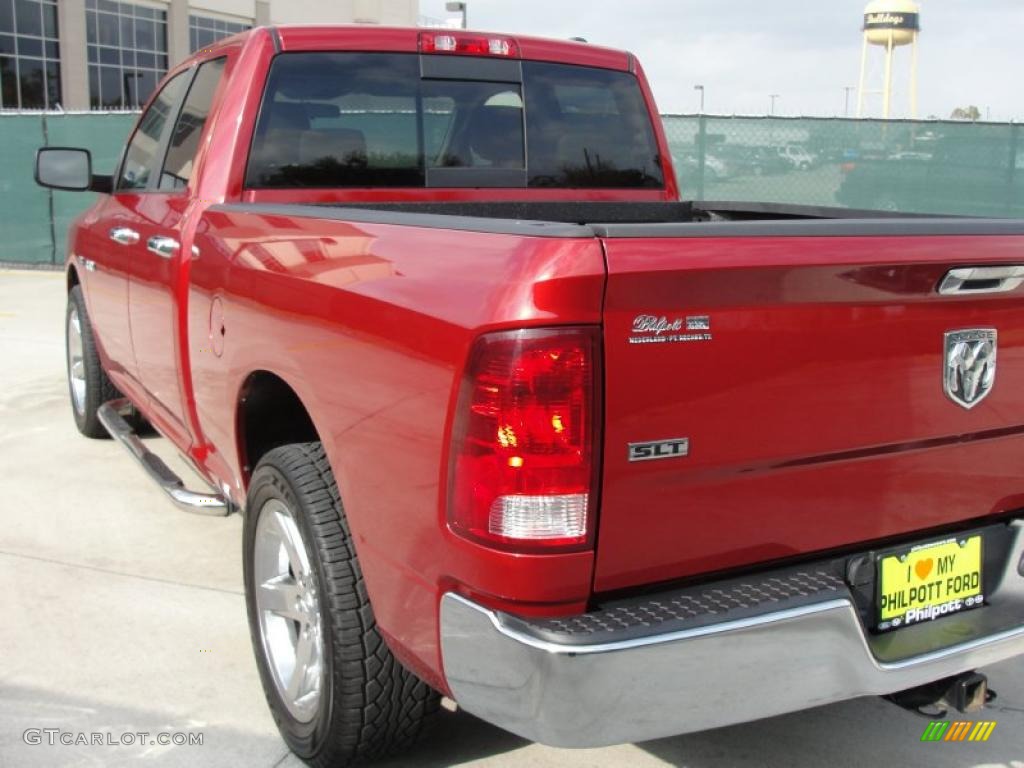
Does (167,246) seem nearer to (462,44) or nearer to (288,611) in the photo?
(462,44)

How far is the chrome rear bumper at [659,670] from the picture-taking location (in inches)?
79.6

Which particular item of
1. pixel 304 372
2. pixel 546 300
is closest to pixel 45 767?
pixel 304 372

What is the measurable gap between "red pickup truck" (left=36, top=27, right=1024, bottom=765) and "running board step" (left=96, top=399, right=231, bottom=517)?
0.51 meters

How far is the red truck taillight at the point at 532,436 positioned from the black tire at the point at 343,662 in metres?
0.64

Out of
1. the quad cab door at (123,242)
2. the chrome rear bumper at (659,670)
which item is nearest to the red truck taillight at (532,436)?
the chrome rear bumper at (659,670)

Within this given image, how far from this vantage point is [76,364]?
6.26 m

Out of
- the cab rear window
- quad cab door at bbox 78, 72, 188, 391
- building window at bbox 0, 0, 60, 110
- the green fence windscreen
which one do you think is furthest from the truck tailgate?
building window at bbox 0, 0, 60, 110

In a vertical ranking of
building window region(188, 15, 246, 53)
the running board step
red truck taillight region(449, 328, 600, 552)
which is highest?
building window region(188, 15, 246, 53)

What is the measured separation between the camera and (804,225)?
2.24 metres

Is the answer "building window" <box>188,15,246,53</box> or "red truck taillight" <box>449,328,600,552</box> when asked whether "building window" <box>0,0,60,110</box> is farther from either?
"red truck taillight" <box>449,328,600,552</box>

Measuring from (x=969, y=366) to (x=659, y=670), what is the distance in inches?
39.6

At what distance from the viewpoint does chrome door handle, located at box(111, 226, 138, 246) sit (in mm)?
4410

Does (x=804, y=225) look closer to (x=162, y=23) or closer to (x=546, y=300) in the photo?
(x=546, y=300)

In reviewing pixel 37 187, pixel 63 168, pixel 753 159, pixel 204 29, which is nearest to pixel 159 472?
pixel 63 168
